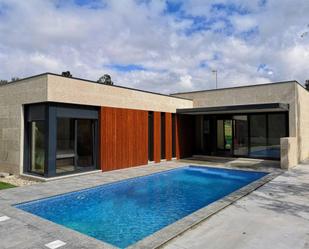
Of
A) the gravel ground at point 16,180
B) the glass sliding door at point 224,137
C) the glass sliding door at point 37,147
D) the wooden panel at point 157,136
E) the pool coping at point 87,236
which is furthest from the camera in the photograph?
the glass sliding door at point 224,137

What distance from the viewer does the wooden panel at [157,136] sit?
567 inches

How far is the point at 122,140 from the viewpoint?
40.8 feet

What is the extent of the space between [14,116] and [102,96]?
3690 mm

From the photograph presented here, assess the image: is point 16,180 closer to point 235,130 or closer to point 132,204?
point 132,204

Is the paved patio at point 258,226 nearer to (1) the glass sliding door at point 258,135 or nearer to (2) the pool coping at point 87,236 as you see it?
(2) the pool coping at point 87,236

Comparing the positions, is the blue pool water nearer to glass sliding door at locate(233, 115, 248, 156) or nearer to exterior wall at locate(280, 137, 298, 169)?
exterior wall at locate(280, 137, 298, 169)

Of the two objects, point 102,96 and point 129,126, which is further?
point 129,126

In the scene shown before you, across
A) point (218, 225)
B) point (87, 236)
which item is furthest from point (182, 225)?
point (87, 236)

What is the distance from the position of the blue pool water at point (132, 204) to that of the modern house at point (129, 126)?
2311mm

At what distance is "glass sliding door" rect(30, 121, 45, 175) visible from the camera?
Result: 9.98 metres

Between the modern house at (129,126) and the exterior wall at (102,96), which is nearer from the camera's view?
the exterior wall at (102,96)

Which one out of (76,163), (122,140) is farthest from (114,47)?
(76,163)

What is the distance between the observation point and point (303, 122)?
1557cm

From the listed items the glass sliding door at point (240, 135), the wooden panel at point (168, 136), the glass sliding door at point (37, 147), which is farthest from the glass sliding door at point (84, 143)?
the glass sliding door at point (240, 135)
